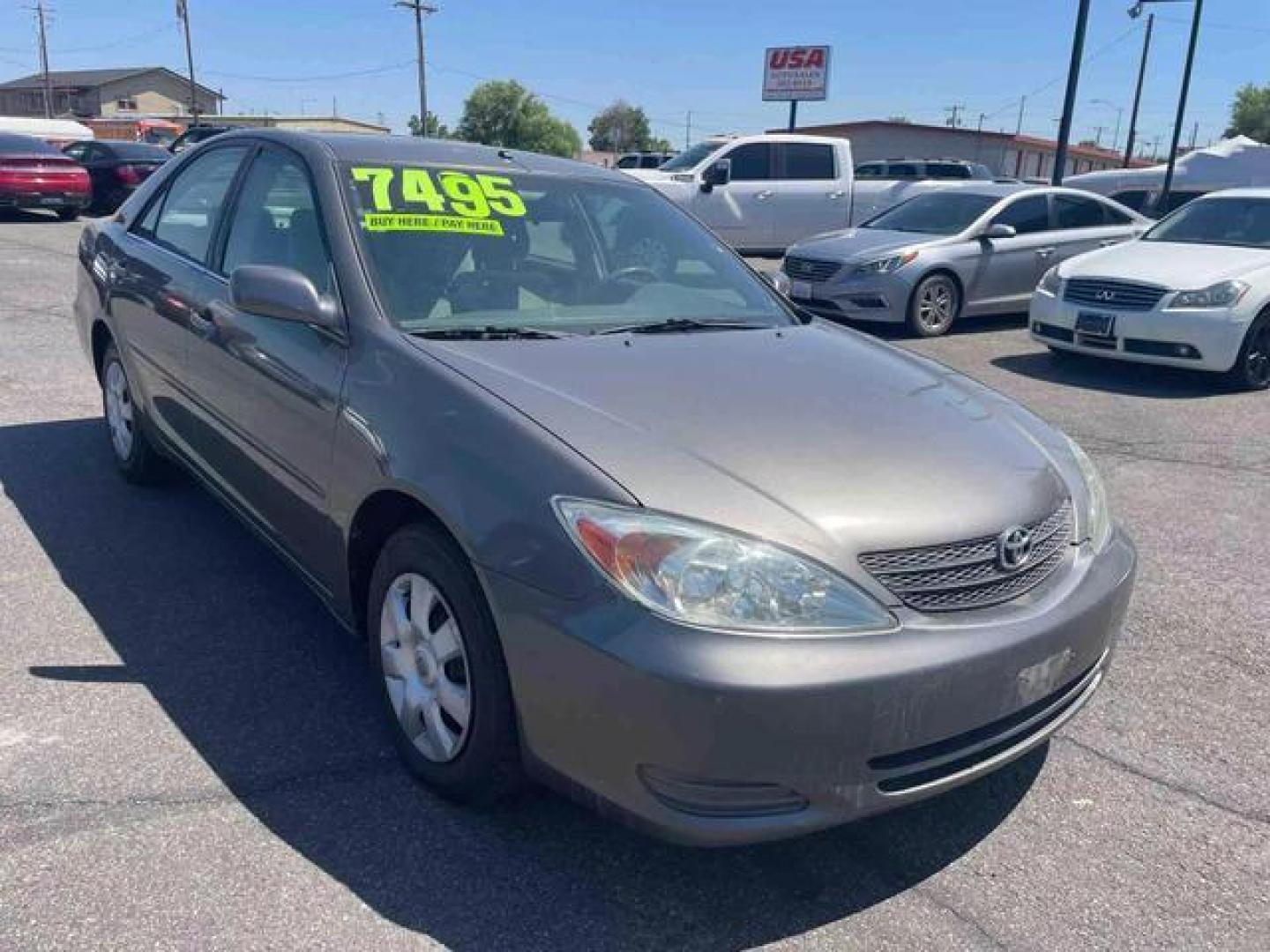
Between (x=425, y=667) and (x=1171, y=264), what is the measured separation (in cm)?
784

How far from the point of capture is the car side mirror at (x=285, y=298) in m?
2.94

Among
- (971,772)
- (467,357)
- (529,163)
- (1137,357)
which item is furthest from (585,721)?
(1137,357)

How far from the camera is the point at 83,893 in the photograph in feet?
7.59

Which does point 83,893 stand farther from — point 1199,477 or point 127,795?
point 1199,477

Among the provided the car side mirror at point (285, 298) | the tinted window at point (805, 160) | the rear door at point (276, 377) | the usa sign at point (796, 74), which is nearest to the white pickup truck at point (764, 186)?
the tinted window at point (805, 160)

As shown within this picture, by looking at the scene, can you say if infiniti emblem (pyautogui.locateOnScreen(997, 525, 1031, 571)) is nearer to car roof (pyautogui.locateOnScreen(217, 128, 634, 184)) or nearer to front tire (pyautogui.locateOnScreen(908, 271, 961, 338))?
car roof (pyautogui.locateOnScreen(217, 128, 634, 184))

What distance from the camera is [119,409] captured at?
498cm

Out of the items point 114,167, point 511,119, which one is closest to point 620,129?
point 511,119

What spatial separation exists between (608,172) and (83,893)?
299 centimetres

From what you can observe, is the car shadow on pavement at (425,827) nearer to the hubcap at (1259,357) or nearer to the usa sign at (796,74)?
the hubcap at (1259,357)

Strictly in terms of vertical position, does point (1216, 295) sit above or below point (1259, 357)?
above

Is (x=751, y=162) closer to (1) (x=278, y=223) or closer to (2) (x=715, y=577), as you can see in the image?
(1) (x=278, y=223)

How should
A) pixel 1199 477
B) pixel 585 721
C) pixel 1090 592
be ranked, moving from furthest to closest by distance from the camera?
pixel 1199 477
pixel 1090 592
pixel 585 721

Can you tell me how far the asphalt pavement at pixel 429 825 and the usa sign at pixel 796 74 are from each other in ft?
106
